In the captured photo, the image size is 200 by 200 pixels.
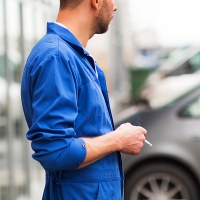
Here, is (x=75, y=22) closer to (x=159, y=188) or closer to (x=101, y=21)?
(x=101, y=21)

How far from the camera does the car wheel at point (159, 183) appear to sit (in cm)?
596

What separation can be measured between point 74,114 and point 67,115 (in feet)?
0.13

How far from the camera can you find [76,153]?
7.16ft

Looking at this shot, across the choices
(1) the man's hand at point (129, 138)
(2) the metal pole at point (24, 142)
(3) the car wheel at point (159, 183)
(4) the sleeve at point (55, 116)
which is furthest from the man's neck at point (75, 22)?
(3) the car wheel at point (159, 183)

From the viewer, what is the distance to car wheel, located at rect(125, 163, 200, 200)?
5965 mm

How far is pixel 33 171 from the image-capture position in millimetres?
6457

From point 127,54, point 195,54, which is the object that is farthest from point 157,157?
point 127,54

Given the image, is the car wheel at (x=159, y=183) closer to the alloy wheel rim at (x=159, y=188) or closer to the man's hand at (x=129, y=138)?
the alloy wheel rim at (x=159, y=188)

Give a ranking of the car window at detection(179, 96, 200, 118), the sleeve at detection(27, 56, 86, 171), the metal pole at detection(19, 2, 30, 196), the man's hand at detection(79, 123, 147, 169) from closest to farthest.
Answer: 1. the sleeve at detection(27, 56, 86, 171)
2. the man's hand at detection(79, 123, 147, 169)
3. the metal pole at detection(19, 2, 30, 196)
4. the car window at detection(179, 96, 200, 118)

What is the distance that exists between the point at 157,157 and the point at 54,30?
150 inches

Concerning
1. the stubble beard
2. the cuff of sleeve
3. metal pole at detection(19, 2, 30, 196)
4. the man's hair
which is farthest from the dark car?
the cuff of sleeve

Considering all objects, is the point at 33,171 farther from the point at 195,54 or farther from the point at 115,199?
the point at 195,54

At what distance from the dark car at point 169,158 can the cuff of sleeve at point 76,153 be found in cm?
375

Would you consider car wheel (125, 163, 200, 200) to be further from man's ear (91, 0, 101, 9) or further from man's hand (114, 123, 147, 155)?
man's ear (91, 0, 101, 9)
